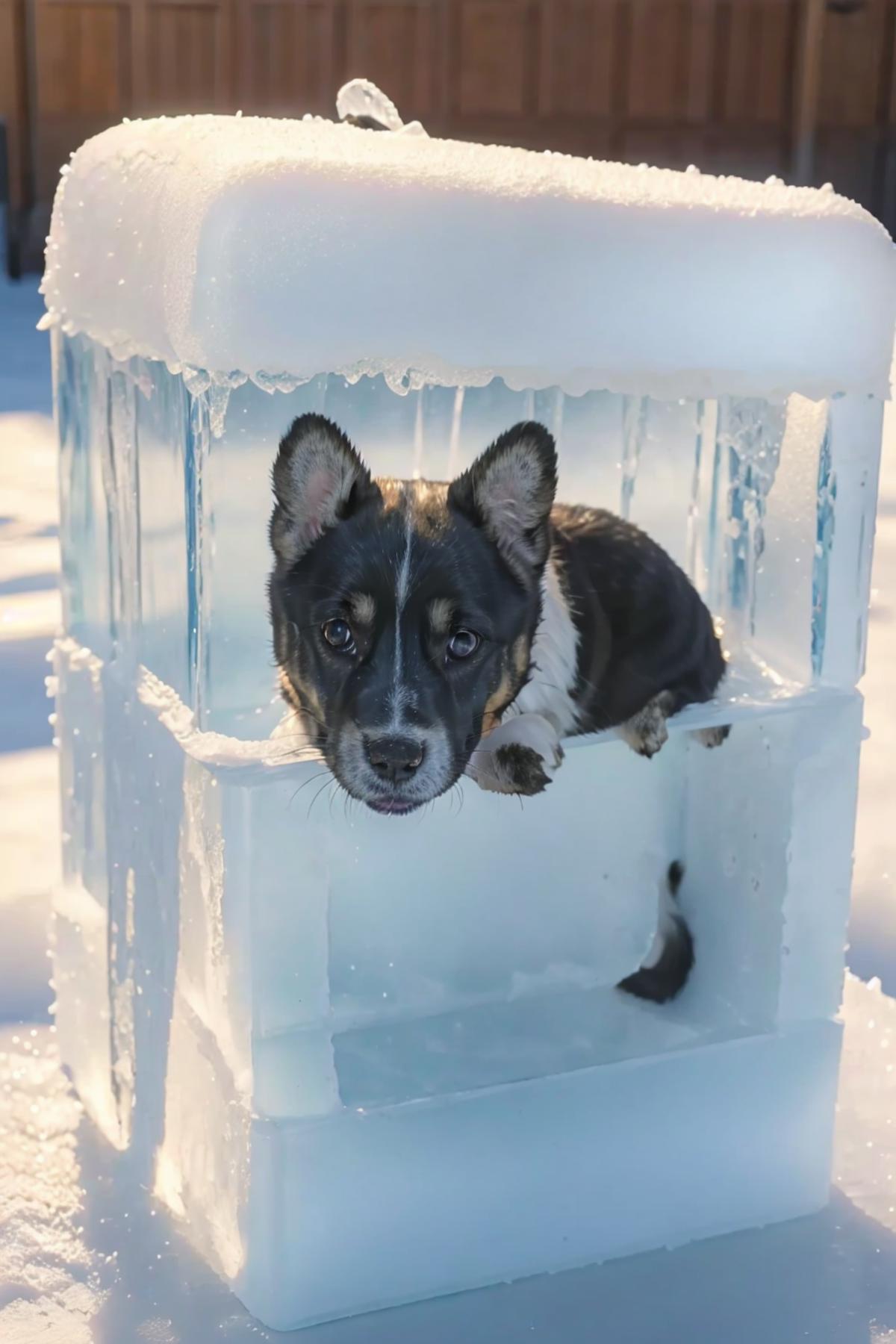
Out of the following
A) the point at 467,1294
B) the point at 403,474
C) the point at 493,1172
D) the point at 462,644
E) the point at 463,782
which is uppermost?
the point at 403,474

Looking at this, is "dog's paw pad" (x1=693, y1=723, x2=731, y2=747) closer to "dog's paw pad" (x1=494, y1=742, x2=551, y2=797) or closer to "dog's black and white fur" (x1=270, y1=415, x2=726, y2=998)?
"dog's black and white fur" (x1=270, y1=415, x2=726, y2=998)

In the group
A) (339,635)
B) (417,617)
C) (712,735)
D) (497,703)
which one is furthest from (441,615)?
(712,735)

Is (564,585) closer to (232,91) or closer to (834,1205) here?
(834,1205)

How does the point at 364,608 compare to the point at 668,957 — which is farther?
the point at 668,957

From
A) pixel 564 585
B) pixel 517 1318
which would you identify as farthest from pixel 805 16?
pixel 517 1318

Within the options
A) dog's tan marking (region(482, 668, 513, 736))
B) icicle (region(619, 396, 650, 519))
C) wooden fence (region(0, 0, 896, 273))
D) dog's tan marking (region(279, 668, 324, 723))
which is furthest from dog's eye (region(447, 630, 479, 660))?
wooden fence (region(0, 0, 896, 273))

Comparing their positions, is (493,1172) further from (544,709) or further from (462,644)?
(462,644)

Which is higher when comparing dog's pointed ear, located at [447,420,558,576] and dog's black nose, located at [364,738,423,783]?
dog's pointed ear, located at [447,420,558,576]

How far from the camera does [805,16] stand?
41.8 ft

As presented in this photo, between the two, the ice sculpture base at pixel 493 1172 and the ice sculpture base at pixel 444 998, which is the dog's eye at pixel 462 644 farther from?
the ice sculpture base at pixel 493 1172

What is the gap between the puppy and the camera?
2488 millimetres

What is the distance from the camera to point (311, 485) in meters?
2.60

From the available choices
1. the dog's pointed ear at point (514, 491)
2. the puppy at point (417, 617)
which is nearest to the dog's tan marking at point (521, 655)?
the puppy at point (417, 617)

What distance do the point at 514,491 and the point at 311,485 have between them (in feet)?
1.03
